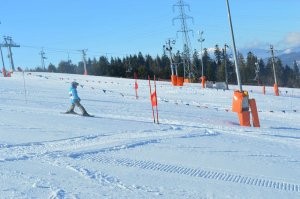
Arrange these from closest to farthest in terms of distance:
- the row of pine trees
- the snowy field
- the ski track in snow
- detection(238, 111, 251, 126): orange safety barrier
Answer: the snowy field < the ski track in snow < detection(238, 111, 251, 126): orange safety barrier < the row of pine trees

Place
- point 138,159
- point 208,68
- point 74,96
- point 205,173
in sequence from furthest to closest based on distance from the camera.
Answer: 1. point 208,68
2. point 74,96
3. point 138,159
4. point 205,173

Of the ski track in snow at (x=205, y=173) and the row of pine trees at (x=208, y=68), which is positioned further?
the row of pine trees at (x=208, y=68)

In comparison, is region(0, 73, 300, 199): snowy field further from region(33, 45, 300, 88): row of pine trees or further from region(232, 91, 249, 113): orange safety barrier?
region(33, 45, 300, 88): row of pine trees

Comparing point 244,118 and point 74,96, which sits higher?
point 74,96

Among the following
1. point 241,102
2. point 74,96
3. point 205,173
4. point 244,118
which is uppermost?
point 74,96

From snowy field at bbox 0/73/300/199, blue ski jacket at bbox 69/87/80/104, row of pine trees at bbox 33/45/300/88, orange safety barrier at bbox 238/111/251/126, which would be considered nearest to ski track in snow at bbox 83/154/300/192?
snowy field at bbox 0/73/300/199

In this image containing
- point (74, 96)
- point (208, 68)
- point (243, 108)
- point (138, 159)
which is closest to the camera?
point (138, 159)

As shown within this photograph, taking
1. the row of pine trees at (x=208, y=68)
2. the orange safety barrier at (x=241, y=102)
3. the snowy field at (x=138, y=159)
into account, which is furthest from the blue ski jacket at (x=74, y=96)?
the row of pine trees at (x=208, y=68)

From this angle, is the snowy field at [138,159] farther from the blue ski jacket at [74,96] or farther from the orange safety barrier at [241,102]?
the orange safety barrier at [241,102]

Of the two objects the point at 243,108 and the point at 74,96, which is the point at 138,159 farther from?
the point at 243,108

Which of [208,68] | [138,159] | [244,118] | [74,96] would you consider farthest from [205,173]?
[208,68]

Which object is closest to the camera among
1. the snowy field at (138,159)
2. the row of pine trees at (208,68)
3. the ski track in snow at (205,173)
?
the snowy field at (138,159)

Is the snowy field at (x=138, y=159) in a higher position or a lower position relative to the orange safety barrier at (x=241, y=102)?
lower

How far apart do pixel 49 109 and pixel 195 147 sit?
9.52m
